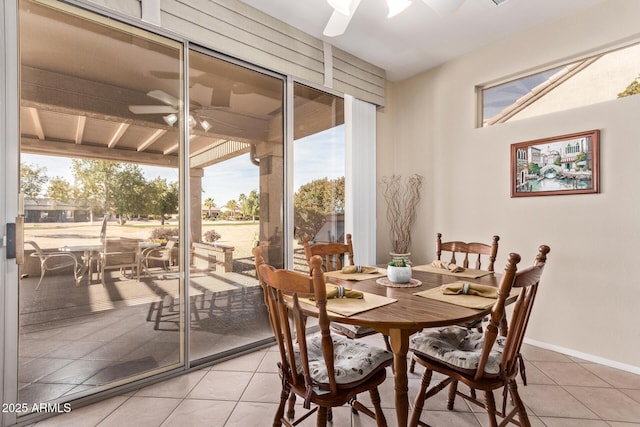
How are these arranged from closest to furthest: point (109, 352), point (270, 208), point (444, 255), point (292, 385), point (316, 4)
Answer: point (292, 385) → point (109, 352) → point (316, 4) → point (270, 208) → point (444, 255)

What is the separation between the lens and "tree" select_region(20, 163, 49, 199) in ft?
6.20

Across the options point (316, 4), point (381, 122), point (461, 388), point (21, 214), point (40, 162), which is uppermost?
point (316, 4)

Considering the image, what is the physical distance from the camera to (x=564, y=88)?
2.86 meters

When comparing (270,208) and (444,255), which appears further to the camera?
(444,255)

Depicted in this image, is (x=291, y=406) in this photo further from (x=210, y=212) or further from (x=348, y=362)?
(x=210, y=212)

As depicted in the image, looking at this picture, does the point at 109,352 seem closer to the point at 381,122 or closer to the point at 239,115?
the point at 239,115

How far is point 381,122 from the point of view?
13.3 feet

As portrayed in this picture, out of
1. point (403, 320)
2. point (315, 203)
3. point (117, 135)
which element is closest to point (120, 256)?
point (117, 135)

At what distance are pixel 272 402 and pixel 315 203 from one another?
6.13ft

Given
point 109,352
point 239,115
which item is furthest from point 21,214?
point 239,115

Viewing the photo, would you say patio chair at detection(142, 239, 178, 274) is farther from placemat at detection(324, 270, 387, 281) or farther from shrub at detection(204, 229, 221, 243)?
placemat at detection(324, 270, 387, 281)

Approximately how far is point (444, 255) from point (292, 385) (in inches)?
105

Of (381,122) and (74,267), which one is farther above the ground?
(381,122)

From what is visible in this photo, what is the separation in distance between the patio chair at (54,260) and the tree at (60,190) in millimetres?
280
